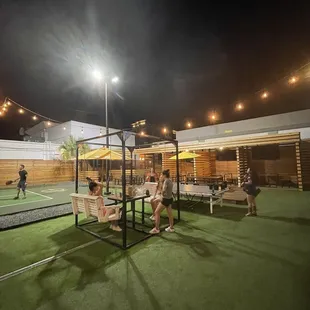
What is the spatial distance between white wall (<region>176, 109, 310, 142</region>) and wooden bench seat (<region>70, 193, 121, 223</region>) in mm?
15223

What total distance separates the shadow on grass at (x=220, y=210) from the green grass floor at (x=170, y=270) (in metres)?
0.97

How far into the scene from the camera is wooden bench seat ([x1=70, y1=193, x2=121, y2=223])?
13.9 ft

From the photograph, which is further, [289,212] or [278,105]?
[278,105]

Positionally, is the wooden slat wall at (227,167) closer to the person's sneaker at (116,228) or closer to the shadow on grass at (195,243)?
the shadow on grass at (195,243)

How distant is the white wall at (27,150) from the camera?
1680 cm

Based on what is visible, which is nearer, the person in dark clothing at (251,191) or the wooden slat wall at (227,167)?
the person in dark clothing at (251,191)

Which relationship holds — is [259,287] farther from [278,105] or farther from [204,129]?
[204,129]

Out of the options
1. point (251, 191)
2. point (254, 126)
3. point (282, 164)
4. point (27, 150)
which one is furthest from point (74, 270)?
point (27, 150)

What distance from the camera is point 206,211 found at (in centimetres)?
673

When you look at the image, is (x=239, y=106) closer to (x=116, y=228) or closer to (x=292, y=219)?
(x=292, y=219)

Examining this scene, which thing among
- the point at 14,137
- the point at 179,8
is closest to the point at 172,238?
the point at 179,8

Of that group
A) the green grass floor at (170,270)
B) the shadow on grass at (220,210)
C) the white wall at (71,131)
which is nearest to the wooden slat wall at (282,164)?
the shadow on grass at (220,210)

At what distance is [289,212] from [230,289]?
531cm

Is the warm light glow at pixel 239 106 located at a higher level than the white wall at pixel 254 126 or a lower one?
higher
